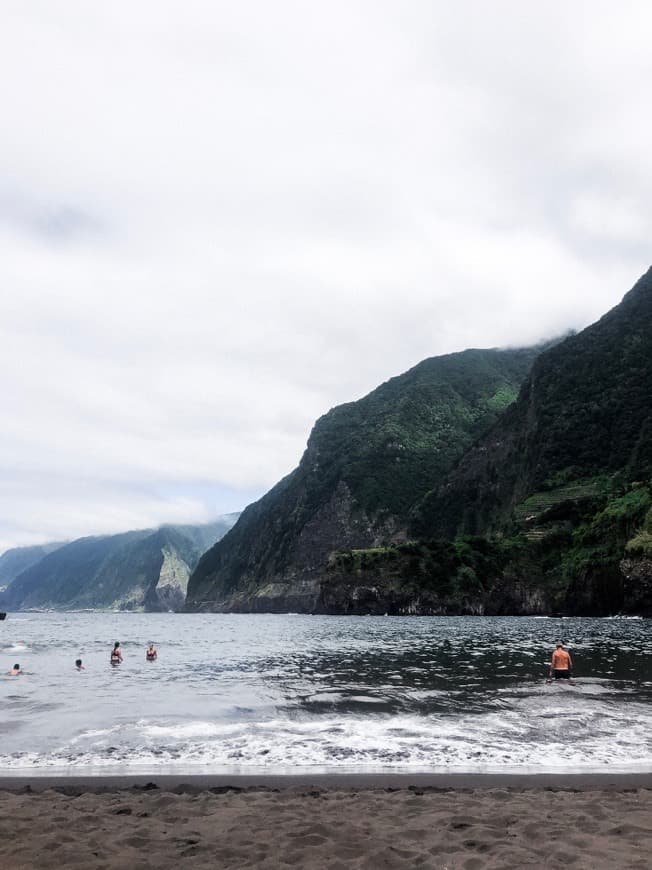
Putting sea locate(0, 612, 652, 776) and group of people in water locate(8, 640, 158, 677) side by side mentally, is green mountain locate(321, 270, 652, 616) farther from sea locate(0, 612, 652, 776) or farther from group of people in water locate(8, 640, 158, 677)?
sea locate(0, 612, 652, 776)

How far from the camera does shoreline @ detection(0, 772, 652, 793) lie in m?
12.9

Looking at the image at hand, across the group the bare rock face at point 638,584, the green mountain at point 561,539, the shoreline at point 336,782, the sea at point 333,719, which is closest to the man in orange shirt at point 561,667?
the sea at point 333,719

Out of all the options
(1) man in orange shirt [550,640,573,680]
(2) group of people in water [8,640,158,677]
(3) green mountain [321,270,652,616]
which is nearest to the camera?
(1) man in orange shirt [550,640,573,680]

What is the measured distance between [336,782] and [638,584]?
113m

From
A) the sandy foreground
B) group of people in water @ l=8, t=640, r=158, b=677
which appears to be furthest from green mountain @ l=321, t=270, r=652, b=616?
the sandy foreground

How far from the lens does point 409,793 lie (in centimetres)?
1226

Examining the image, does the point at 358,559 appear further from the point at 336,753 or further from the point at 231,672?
the point at 336,753

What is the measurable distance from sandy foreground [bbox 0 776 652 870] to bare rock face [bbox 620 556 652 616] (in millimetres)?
108703

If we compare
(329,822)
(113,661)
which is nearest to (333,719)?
(329,822)

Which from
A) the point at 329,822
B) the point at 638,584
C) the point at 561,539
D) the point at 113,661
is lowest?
the point at 113,661

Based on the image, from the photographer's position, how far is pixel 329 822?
10.5 metres

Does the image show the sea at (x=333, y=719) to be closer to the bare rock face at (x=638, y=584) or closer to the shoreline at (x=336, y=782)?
the shoreline at (x=336, y=782)

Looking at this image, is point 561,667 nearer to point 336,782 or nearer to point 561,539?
point 336,782

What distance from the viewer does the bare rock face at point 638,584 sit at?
108919mm
